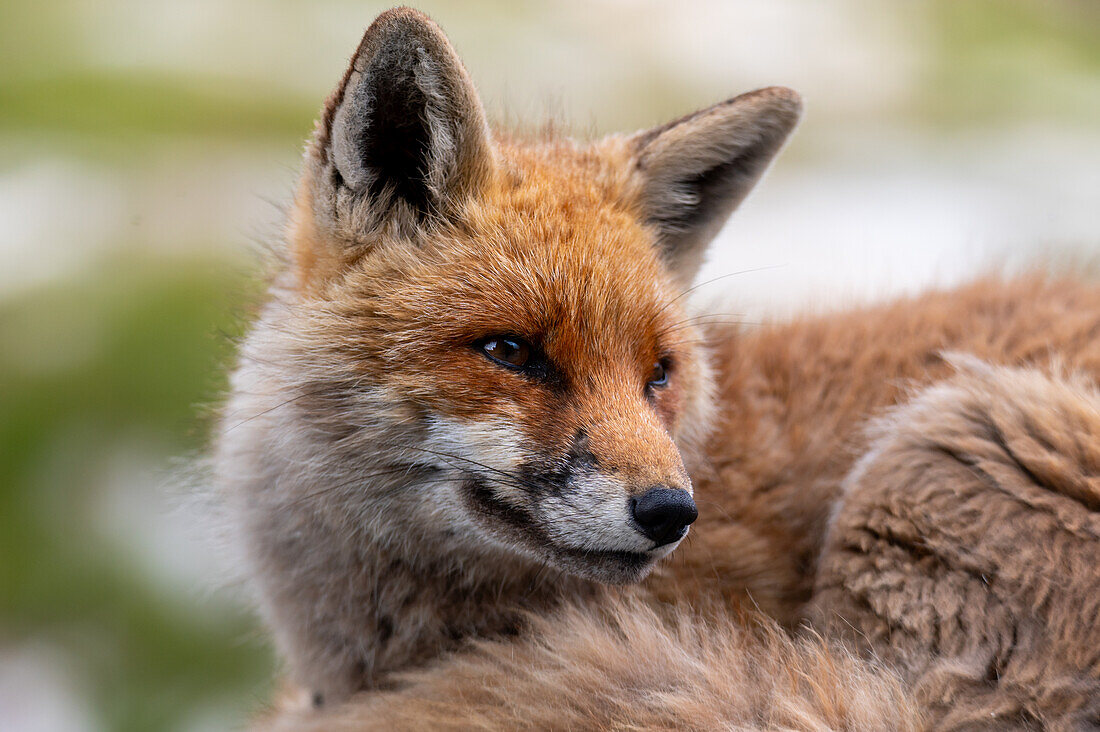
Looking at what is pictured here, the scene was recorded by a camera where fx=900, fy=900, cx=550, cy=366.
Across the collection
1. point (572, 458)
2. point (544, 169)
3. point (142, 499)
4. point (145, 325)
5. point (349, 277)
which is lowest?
point (142, 499)

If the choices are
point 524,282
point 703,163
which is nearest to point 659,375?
point 524,282

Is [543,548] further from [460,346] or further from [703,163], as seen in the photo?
[703,163]

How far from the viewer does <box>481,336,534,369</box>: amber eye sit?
239 centimetres

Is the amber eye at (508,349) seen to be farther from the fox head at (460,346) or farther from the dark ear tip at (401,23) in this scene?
the dark ear tip at (401,23)

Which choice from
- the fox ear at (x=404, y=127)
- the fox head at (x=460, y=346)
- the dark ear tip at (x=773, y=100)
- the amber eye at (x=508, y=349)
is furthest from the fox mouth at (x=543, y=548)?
the dark ear tip at (x=773, y=100)

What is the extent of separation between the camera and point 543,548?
2338mm

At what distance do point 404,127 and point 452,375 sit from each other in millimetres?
783

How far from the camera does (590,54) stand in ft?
23.9

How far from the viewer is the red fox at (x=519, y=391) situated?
2322 millimetres

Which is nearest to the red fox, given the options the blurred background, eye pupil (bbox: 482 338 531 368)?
eye pupil (bbox: 482 338 531 368)

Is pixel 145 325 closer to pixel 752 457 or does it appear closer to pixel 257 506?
pixel 257 506

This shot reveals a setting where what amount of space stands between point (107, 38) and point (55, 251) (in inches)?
64.1

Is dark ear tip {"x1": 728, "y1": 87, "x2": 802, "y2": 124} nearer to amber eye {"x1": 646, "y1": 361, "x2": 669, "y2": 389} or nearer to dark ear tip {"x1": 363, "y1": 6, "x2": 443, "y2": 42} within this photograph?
amber eye {"x1": 646, "y1": 361, "x2": 669, "y2": 389}

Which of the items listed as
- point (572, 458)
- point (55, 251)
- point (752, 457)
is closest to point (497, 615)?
point (572, 458)
